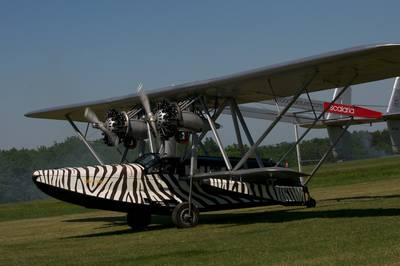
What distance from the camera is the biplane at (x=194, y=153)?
14.4 m

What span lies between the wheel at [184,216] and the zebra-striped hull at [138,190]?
0.44 meters

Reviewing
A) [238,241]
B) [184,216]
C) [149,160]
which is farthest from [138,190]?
[238,241]

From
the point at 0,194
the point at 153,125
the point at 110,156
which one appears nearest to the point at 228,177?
the point at 153,125

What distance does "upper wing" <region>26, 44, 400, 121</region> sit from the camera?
1357 cm

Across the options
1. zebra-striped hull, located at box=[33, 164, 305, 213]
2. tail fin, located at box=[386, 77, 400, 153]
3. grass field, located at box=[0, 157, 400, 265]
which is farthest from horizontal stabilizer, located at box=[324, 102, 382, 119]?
zebra-striped hull, located at box=[33, 164, 305, 213]

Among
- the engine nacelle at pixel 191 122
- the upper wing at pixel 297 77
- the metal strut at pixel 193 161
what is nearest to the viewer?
the upper wing at pixel 297 77

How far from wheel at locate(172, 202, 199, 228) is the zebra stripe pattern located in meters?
0.47

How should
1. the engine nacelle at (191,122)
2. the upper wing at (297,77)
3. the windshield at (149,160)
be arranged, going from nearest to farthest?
the upper wing at (297,77) → the engine nacelle at (191,122) → the windshield at (149,160)

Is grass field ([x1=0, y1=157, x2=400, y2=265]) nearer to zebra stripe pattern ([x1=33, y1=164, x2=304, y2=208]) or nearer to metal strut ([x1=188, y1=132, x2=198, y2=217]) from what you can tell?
zebra stripe pattern ([x1=33, y1=164, x2=304, y2=208])

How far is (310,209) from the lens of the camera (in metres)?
18.0

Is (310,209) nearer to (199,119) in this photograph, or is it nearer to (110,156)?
(199,119)

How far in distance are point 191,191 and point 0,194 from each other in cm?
5595

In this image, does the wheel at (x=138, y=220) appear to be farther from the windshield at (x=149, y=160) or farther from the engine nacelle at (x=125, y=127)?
the engine nacelle at (x=125, y=127)

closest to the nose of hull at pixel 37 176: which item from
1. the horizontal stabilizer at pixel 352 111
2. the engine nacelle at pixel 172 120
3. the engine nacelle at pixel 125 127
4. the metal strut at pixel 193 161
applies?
the engine nacelle at pixel 125 127
